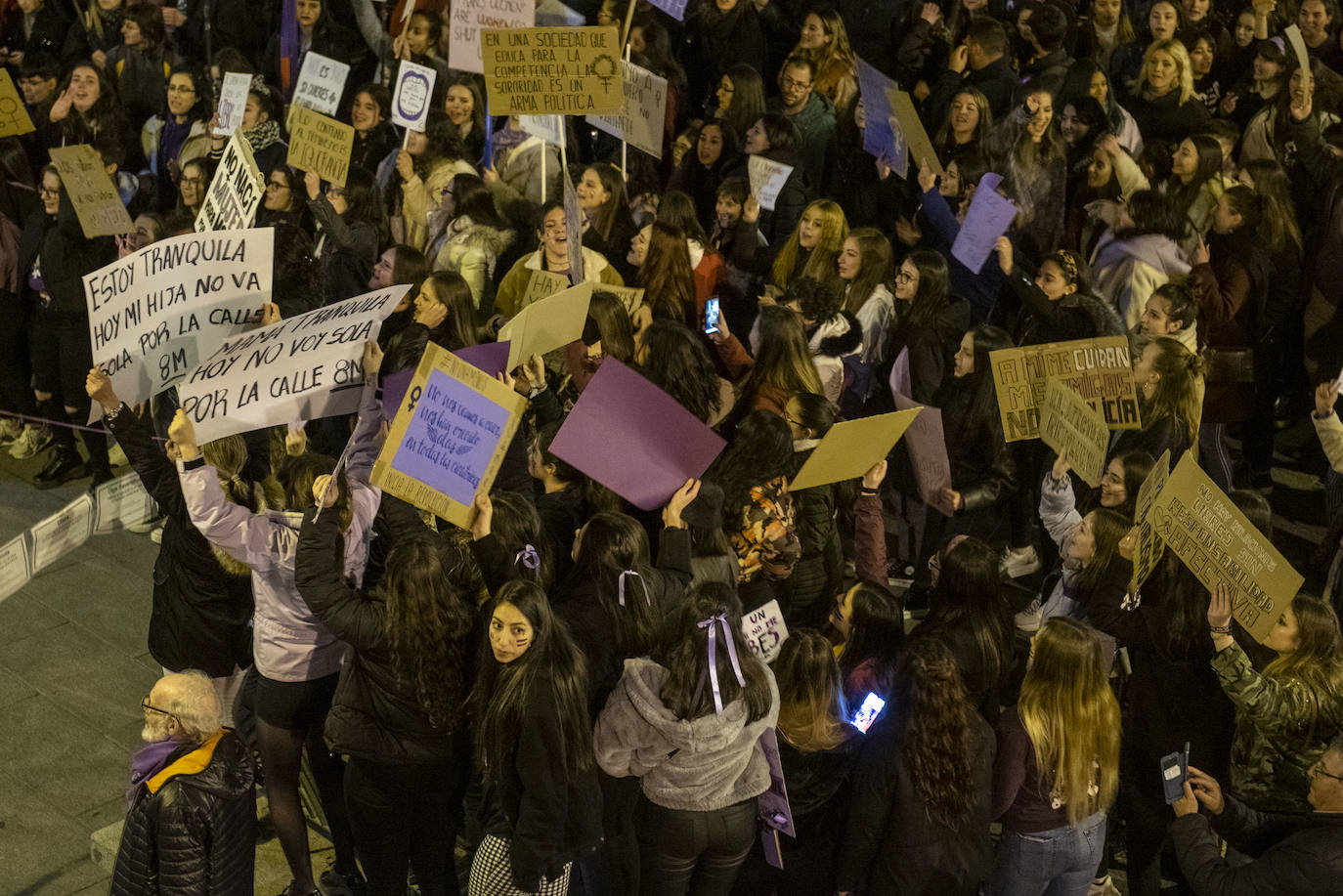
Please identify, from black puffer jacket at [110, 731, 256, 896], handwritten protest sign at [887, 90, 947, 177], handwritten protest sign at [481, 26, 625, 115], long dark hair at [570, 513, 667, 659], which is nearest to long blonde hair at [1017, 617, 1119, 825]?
long dark hair at [570, 513, 667, 659]

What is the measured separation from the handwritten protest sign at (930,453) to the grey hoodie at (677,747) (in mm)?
2478

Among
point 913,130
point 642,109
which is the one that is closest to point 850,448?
point 913,130

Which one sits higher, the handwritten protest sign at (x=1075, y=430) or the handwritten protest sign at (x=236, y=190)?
the handwritten protest sign at (x=236, y=190)

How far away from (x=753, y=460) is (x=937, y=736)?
5.60 ft

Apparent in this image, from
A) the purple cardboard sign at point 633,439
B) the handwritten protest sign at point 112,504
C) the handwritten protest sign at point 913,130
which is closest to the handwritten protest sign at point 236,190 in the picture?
the handwritten protest sign at point 112,504

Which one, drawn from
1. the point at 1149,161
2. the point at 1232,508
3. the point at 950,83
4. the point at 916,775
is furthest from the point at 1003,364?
the point at 950,83

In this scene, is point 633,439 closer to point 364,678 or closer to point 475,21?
point 364,678

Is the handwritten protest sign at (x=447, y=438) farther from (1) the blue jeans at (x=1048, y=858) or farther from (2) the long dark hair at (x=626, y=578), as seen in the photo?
(1) the blue jeans at (x=1048, y=858)

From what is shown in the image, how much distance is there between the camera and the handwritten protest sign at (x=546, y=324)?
6.09 m

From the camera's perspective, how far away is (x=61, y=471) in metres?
9.62

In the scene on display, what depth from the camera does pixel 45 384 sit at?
944cm

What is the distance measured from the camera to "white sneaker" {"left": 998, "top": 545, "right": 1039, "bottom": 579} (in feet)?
26.2

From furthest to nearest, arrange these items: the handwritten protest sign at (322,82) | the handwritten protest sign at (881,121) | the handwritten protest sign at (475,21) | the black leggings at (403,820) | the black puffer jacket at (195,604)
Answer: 1. the handwritten protest sign at (322,82)
2. the handwritten protest sign at (475,21)
3. the handwritten protest sign at (881,121)
4. the black puffer jacket at (195,604)
5. the black leggings at (403,820)

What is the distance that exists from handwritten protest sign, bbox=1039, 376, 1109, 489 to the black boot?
6410mm
